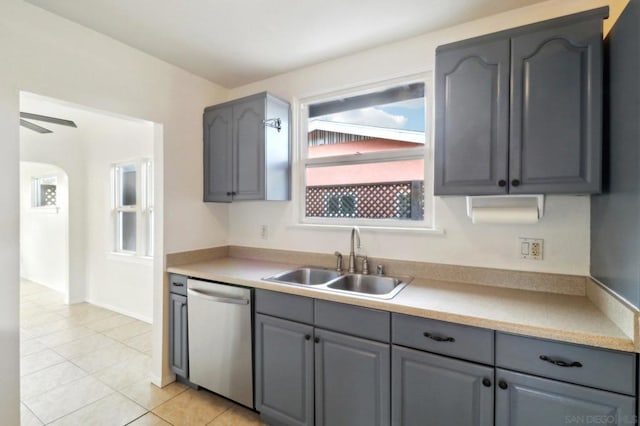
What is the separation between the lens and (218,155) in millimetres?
Result: 2588

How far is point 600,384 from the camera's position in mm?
1103

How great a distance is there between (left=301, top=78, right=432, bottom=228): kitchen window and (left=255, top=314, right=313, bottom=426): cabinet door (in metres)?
0.95

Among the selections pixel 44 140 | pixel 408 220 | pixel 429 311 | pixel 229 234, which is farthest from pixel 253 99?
pixel 44 140

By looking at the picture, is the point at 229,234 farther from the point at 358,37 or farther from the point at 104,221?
the point at 104,221

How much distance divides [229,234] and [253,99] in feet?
4.32

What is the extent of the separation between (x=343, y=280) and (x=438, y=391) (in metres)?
0.87

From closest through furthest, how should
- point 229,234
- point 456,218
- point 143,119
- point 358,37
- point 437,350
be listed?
point 437,350 < point 456,218 < point 358,37 < point 143,119 < point 229,234

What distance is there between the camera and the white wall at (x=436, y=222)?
5.35ft

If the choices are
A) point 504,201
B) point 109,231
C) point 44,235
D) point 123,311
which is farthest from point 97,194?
point 504,201

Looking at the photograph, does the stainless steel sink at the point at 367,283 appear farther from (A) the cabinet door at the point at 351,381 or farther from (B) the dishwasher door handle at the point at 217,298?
(B) the dishwasher door handle at the point at 217,298

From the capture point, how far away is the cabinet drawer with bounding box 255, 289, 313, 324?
5.70 ft

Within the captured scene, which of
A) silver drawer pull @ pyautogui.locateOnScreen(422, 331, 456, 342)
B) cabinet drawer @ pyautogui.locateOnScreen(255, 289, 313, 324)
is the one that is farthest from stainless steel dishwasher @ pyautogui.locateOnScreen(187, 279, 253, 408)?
silver drawer pull @ pyautogui.locateOnScreen(422, 331, 456, 342)

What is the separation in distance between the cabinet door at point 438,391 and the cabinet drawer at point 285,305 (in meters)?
0.53

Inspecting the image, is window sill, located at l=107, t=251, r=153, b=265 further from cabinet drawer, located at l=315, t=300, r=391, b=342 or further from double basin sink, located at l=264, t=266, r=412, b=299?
cabinet drawer, located at l=315, t=300, r=391, b=342
